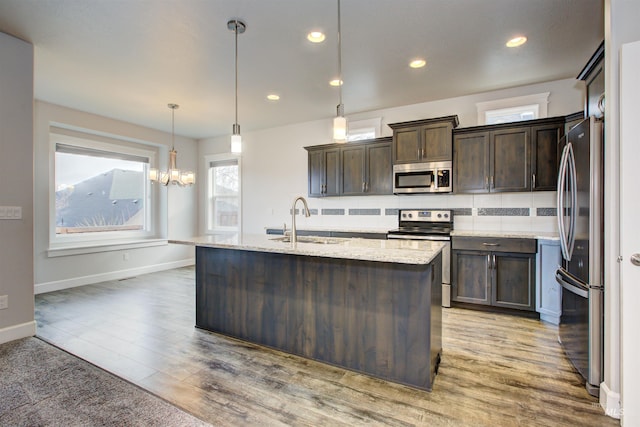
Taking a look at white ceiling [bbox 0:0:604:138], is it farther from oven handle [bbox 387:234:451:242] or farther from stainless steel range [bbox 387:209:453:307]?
oven handle [bbox 387:234:451:242]

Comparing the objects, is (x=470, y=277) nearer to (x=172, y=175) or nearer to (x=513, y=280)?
(x=513, y=280)

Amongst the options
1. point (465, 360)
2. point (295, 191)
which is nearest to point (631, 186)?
point (465, 360)

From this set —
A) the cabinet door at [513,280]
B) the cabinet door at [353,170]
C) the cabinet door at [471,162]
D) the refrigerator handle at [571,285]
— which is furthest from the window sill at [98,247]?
the refrigerator handle at [571,285]

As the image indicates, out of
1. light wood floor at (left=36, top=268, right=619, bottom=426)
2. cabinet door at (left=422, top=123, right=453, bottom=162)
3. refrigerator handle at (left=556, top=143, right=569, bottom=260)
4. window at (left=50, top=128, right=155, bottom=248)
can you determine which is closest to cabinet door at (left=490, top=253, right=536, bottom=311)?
light wood floor at (left=36, top=268, right=619, bottom=426)

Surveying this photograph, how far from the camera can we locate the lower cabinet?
3.23 metres

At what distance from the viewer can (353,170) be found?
4719mm

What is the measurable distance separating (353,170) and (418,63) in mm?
1802

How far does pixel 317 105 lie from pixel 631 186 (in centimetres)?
366

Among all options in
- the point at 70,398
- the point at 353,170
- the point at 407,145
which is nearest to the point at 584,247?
the point at 407,145

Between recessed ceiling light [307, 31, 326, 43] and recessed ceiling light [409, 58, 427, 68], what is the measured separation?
3.45 feet

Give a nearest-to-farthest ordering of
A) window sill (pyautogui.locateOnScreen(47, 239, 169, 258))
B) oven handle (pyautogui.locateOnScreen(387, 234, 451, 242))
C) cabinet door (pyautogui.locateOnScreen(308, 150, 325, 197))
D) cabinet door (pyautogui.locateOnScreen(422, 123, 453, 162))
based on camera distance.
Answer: oven handle (pyautogui.locateOnScreen(387, 234, 451, 242)) → cabinet door (pyautogui.locateOnScreen(422, 123, 453, 162)) → window sill (pyautogui.locateOnScreen(47, 239, 169, 258)) → cabinet door (pyautogui.locateOnScreen(308, 150, 325, 197))

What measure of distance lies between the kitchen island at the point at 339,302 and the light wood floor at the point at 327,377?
5.1 inches

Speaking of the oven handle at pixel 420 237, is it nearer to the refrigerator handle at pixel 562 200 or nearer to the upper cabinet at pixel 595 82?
the refrigerator handle at pixel 562 200

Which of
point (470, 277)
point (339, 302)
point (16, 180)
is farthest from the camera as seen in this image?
point (470, 277)
